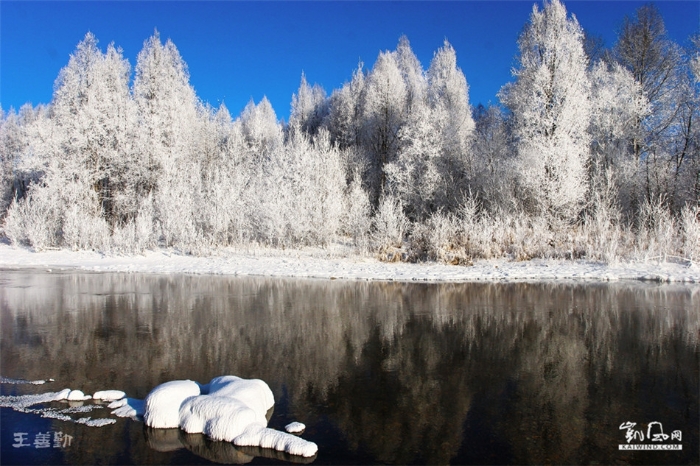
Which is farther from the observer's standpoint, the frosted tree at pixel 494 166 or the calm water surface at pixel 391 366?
the frosted tree at pixel 494 166

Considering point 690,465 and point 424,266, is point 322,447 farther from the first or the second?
point 424,266

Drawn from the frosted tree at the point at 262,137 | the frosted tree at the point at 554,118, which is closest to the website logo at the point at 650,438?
the frosted tree at the point at 554,118

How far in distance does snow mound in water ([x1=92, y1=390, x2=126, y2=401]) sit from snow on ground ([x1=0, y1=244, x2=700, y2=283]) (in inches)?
430

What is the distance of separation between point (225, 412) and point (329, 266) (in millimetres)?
14042

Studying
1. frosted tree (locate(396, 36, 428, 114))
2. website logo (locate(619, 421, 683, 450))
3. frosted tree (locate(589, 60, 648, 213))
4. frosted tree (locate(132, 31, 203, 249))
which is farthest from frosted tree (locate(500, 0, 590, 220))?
website logo (locate(619, 421, 683, 450))

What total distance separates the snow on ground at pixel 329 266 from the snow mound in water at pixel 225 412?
35.6 ft

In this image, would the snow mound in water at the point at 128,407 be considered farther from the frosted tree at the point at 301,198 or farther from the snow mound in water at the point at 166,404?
the frosted tree at the point at 301,198

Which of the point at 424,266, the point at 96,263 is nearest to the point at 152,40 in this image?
the point at 96,263

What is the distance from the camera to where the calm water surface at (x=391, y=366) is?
4.35 metres

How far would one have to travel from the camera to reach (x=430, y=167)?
27.3 m

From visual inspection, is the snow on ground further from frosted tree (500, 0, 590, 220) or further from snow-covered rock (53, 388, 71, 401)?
snow-covered rock (53, 388, 71, 401)

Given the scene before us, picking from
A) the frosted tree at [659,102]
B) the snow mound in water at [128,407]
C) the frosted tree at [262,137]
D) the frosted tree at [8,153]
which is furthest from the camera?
the frosted tree at [262,137]

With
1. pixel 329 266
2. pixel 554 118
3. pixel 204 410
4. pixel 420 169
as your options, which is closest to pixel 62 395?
pixel 204 410

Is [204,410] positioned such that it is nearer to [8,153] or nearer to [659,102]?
[659,102]
